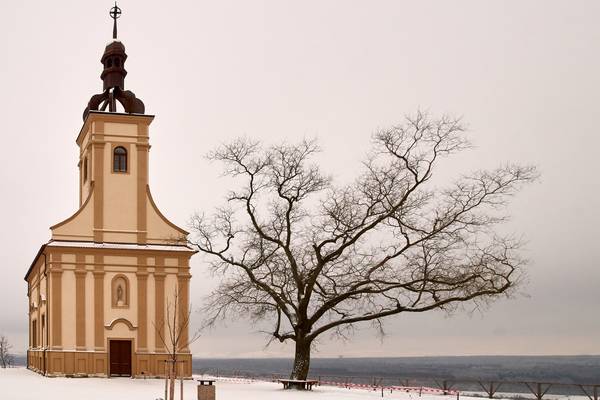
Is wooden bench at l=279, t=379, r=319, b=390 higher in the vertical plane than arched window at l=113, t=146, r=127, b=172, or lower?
lower

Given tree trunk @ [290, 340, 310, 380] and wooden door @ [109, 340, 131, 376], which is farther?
wooden door @ [109, 340, 131, 376]

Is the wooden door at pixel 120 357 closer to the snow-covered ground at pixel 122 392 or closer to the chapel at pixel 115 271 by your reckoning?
the chapel at pixel 115 271

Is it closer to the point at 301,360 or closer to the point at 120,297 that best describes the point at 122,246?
the point at 120,297

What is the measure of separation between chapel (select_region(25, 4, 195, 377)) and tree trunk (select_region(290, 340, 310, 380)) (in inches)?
247

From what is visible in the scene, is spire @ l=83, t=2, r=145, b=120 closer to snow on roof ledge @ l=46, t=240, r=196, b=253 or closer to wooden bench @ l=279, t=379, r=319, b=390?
snow on roof ledge @ l=46, t=240, r=196, b=253

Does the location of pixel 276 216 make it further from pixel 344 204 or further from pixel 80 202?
pixel 80 202

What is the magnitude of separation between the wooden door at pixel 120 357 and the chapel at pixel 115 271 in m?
0.05

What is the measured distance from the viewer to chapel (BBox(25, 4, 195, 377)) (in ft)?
145

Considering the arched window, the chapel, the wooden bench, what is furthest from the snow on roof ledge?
the wooden bench

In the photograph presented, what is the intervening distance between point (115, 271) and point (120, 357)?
415cm

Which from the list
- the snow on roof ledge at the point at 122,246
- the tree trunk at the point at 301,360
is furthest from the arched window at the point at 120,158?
the tree trunk at the point at 301,360

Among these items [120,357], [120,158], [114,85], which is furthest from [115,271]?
[114,85]

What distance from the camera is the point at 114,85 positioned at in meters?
49.9

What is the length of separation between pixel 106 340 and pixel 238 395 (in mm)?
12724
